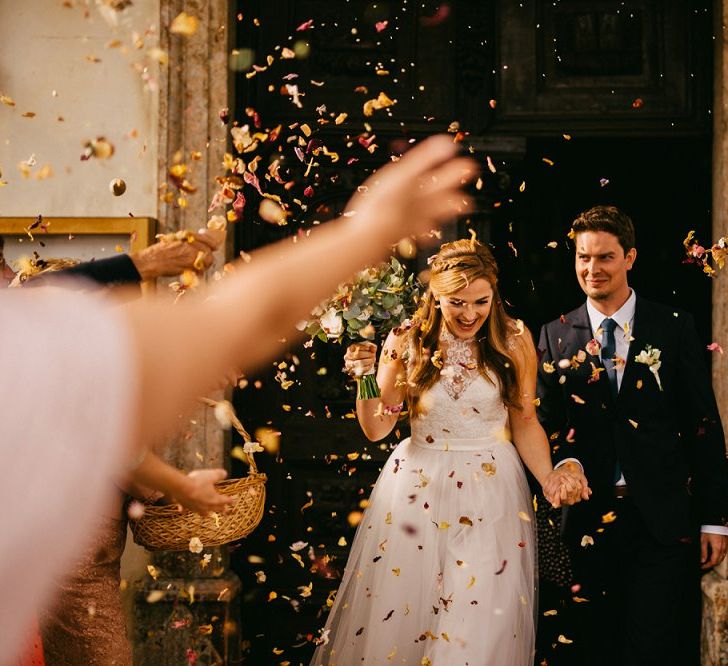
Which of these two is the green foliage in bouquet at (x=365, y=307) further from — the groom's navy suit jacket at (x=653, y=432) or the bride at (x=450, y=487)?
the groom's navy suit jacket at (x=653, y=432)

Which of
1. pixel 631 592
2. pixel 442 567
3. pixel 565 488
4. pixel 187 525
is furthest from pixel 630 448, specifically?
pixel 187 525

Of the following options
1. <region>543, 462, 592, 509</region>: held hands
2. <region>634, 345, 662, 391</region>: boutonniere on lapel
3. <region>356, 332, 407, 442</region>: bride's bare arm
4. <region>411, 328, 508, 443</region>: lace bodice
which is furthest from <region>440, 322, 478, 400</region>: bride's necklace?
<region>634, 345, 662, 391</region>: boutonniere on lapel

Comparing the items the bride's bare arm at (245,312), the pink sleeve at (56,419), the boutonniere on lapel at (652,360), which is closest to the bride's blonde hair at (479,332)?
the boutonniere on lapel at (652,360)

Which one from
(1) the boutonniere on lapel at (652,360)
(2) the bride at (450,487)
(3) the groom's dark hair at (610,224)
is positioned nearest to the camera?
(2) the bride at (450,487)

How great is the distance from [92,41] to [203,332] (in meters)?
4.01

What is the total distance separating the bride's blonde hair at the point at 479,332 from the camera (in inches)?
133

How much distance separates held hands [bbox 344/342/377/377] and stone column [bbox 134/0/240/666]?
1.06 metres

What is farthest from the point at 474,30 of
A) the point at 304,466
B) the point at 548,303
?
the point at 304,466

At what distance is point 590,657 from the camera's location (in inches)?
141

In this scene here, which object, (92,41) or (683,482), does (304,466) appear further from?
(92,41)

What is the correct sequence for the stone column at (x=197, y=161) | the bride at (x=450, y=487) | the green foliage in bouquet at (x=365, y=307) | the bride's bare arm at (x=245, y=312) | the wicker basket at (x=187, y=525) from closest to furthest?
1. the bride's bare arm at (x=245, y=312)
2. the wicker basket at (x=187, y=525)
3. the bride at (x=450, y=487)
4. the green foliage in bouquet at (x=365, y=307)
5. the stone column at (x=197, y=161)

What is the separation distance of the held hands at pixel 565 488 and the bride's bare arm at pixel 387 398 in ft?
2.38

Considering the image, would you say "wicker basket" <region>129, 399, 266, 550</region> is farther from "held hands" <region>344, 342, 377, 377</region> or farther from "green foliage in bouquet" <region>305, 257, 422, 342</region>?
"green foliage in bouquet" <region>305, 257, 422, 342</region>

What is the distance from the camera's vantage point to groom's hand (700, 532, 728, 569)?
11.1 ft
